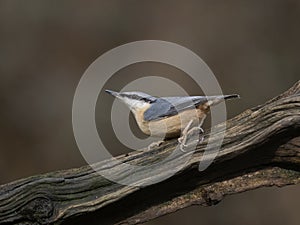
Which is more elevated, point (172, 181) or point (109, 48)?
point (109, 48)

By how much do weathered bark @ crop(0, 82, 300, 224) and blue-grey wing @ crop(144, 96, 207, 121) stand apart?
3.0 inches

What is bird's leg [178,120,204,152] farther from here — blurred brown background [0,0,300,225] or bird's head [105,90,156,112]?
blurred brown background [0,0,300,225]

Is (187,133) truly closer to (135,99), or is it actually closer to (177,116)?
(177,116)

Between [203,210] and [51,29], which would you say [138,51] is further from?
[203,210]

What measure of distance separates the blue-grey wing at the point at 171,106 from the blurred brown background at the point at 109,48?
116 cm

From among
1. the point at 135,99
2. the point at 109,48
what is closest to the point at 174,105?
the point at 135,99

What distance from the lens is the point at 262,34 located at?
8.04 feet

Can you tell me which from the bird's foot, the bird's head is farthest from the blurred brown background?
the bird's foot

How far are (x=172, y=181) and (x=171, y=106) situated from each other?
167 millimetres

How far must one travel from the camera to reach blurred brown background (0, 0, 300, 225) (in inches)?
91.0

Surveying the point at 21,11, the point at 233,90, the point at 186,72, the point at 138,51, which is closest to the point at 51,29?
the point at 21,11

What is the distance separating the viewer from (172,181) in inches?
41.7

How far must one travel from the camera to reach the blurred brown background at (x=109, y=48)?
2.31 metres

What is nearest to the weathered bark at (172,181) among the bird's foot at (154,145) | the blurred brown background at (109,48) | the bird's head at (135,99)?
the bird's foot at (154,145)
